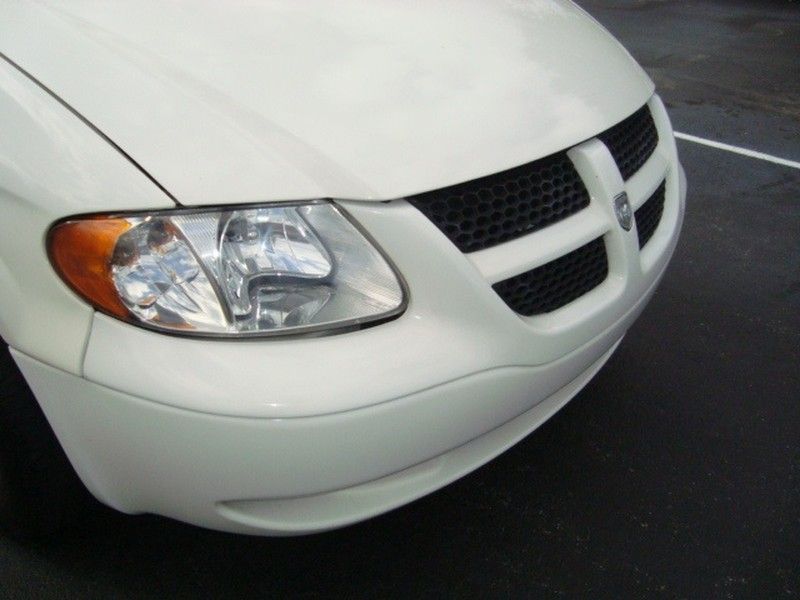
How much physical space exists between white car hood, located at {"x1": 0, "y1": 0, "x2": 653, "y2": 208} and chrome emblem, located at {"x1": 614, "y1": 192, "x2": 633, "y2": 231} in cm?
16

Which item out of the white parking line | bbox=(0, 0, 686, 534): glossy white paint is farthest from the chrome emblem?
the white parking line

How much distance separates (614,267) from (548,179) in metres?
0.27

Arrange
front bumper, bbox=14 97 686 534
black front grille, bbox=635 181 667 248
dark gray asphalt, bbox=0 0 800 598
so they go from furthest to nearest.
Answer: black front grille, bbox=635 181 667 248
dark gray asphalt, bbox=0 0 800 598
front bumper, bbox=14 97 686 534

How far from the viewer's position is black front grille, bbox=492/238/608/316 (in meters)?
1.51

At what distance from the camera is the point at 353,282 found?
1352 mm

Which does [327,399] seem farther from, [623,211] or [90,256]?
[623,211]

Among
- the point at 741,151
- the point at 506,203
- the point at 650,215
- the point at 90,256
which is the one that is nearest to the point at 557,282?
the point at 506,203

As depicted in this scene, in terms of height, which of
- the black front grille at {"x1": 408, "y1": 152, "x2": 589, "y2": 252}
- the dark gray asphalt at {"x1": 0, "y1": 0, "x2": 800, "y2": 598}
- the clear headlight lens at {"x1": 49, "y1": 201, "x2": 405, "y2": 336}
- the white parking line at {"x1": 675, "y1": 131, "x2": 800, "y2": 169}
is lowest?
the white parking line at {"x1": 675, "y1": 131, "x2": 800, "y2": 169}

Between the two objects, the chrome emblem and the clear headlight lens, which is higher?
the clear headlight lens

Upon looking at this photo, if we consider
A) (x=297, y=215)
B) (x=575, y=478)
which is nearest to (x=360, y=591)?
(x=575, y=478)

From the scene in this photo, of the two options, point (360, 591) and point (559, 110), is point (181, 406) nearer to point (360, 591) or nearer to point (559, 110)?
point (360, 591)

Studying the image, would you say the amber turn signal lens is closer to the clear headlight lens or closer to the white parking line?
the clear headlight lens

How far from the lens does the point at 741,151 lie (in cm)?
455

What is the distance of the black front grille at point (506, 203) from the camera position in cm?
141
